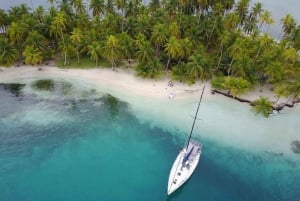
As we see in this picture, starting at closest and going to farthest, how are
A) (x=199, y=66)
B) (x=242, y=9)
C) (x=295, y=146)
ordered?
(x=295, y=146) → (x=199, y=66) → (x=242, y=9)

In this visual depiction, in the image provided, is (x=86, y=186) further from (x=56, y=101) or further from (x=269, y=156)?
(x=269, y=156)

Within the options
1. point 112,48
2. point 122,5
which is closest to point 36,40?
point 112,48

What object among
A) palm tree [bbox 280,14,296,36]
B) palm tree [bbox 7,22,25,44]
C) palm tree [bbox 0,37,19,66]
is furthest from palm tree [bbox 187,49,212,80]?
palm tree [bbox 0,37,19,66]

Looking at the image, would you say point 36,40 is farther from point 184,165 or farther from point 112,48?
point 184,165

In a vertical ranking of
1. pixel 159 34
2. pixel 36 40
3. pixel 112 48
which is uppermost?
pixel 159 34

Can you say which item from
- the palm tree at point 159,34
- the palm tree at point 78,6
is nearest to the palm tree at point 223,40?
the palm tree at point 159,34

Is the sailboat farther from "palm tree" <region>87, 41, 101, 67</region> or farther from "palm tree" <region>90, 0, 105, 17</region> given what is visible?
"palm tree" <region>90, 0, 105, 17</region>

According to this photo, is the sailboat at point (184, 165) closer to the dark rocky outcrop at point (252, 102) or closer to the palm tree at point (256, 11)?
the dark rocky outcrop at point (252, 102)
